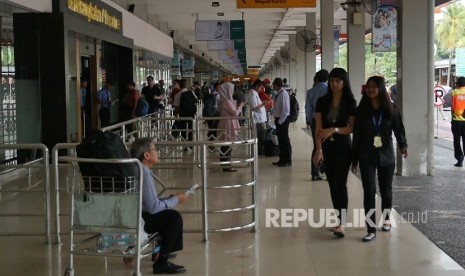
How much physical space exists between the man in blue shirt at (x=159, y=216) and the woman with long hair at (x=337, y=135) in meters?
1.76

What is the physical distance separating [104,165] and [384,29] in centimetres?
1413

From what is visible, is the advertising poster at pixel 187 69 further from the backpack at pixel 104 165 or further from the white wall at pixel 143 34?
the backpack at pixel 104 165

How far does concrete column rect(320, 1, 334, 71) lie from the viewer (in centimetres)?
1909

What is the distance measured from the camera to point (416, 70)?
9.95 m

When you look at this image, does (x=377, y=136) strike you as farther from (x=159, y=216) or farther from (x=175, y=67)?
(x=175, y=67)

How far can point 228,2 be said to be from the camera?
21.0 metres

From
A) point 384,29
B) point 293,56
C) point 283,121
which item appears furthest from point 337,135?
point 293,56

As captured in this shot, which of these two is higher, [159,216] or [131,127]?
[131,127]

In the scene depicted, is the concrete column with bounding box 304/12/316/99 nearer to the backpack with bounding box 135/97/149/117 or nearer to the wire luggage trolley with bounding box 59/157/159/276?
the backpack with bounding box 135/97/149/117

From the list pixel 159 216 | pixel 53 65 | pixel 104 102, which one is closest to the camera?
pixel 159 216

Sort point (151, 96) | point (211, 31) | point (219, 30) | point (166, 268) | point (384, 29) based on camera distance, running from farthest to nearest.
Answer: point (219, 30) < point (211, 31) < point (384, 29) < point (151, 96) < point (166, 268)

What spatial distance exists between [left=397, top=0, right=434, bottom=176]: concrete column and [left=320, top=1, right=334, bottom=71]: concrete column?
9102 mm

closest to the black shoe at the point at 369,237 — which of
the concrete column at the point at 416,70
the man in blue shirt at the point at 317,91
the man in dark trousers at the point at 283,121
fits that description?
the man in blue shirt at the point at 317,91

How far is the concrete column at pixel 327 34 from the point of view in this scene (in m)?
19.1
